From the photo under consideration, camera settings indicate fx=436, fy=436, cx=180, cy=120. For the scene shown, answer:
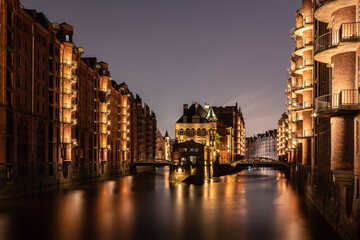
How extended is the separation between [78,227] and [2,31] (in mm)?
27025

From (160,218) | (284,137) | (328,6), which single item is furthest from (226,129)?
(328,6)

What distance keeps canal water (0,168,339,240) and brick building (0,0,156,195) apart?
5497 mm

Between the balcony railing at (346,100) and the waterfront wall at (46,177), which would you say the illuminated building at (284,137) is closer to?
the waterfront wall at (46,177)

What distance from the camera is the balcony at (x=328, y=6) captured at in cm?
2422

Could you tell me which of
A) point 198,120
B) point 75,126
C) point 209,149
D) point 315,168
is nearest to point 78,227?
point 315,168

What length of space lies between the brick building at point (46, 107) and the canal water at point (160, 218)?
550 cm

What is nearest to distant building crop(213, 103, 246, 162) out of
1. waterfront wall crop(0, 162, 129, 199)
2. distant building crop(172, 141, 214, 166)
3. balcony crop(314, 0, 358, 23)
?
distant building crop(172, 141, 214, 166)

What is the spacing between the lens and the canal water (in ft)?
111

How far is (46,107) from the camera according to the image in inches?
2613

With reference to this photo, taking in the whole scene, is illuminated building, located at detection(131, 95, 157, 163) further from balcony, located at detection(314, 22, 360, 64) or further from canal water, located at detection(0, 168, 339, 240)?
balcony, located at detection(314, 22, 360, 64)

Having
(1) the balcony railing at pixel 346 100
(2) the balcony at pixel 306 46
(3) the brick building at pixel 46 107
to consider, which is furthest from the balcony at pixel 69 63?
(1) the balcony railing at pixel 346 100

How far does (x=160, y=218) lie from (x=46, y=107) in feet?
106

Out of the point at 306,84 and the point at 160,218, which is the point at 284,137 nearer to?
the point at 306,84

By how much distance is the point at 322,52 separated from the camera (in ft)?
82.6
